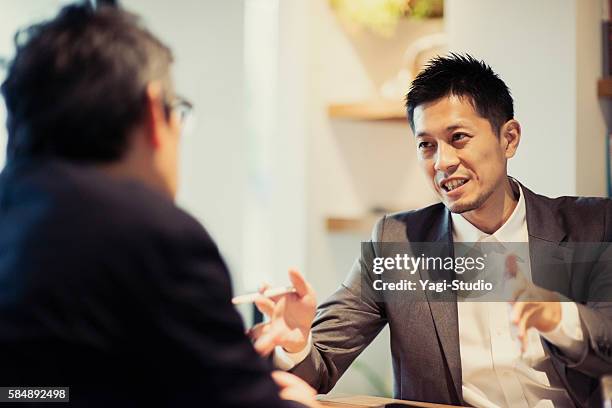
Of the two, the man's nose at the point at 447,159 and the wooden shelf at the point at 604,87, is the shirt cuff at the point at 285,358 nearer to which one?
the man's nose at the point at 447,159

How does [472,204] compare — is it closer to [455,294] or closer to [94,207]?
[455,294]

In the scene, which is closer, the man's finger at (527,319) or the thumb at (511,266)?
the man's finger at (527,319)

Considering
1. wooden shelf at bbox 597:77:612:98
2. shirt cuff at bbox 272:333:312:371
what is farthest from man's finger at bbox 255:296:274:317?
wooden shelf at bbox 597:77:612:98

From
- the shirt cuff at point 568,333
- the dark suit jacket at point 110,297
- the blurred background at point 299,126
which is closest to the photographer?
the dark suit jacket at point 110,297

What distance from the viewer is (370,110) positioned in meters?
2.83

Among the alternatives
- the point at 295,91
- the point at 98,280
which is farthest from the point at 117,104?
the point at 295,91

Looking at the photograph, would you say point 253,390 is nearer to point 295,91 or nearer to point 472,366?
point 472,366

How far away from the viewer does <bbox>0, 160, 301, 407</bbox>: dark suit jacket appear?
34.5 inches

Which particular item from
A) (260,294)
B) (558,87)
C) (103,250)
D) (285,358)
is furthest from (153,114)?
(558,87)

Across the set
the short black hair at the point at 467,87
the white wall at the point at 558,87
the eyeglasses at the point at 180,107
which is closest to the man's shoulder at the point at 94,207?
the eyeglasses at the point at 180,107

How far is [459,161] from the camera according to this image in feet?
5.32

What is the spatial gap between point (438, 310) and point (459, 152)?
296mm

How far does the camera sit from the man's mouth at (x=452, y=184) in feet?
5.36

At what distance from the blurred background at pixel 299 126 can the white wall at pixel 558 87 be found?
0.66 m
